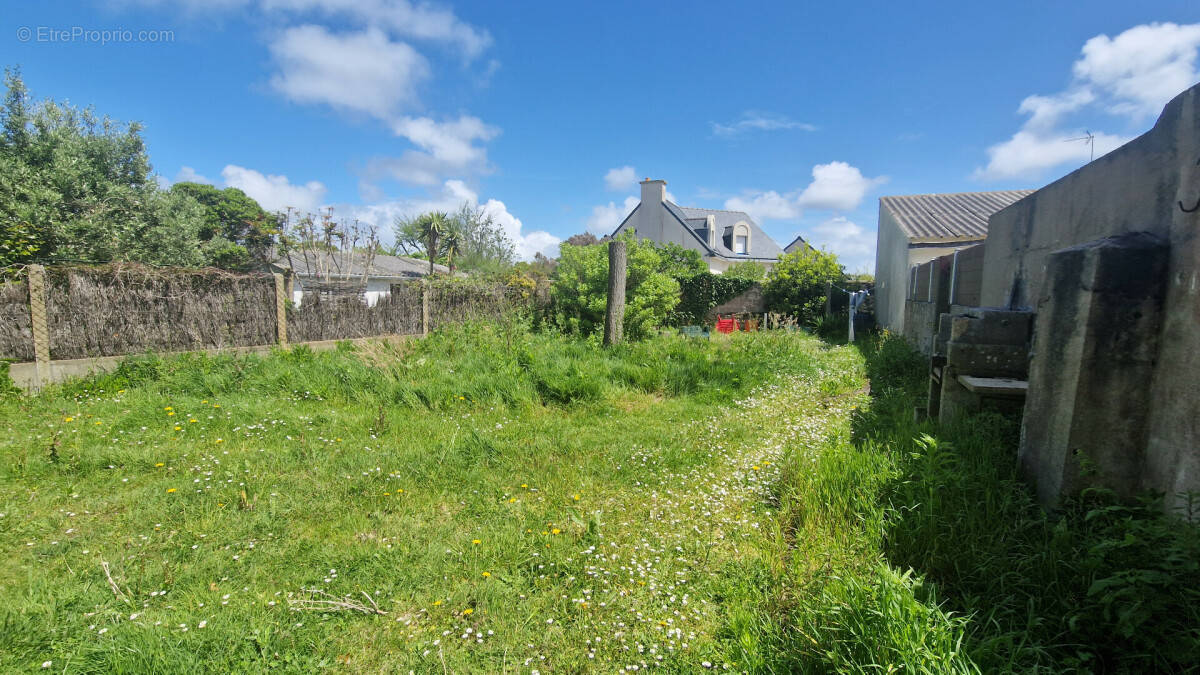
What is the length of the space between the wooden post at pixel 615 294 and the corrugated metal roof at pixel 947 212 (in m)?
6.70

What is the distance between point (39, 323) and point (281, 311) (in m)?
2.74

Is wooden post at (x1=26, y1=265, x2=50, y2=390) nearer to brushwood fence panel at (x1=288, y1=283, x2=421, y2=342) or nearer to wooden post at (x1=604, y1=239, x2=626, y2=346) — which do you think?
brushwood fence panel at (x1=288, y1=283, x2=421, y2=342)

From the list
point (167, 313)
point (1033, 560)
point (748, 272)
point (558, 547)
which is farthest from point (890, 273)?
point (167, 313)

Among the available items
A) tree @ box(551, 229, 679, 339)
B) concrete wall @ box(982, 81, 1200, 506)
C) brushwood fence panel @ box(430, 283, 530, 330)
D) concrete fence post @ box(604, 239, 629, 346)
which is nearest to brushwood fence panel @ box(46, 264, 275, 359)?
brushwood fence panel @ box(430, 283, 530, 330)

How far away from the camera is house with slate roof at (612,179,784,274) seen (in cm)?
2773

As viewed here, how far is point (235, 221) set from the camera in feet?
119

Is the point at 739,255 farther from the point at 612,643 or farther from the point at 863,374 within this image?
the point at 612,643

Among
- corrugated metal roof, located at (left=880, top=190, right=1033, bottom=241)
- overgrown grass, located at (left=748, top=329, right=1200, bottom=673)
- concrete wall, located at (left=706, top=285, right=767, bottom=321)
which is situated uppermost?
corrugated metal roof, located at (left=880, top=190, right=1033, bottom=241)

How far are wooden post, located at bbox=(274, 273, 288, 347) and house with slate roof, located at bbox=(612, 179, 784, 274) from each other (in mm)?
21516

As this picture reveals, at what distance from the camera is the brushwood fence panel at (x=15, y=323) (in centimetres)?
570

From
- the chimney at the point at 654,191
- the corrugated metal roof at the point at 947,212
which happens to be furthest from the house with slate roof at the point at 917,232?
the chimney at the point at 654,191

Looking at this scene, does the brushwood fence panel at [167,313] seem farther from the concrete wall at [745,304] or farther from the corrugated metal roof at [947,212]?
the corrugated metal roof at [947,212]

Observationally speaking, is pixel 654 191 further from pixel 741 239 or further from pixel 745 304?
pixel 745 304

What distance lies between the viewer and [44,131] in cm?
1383
